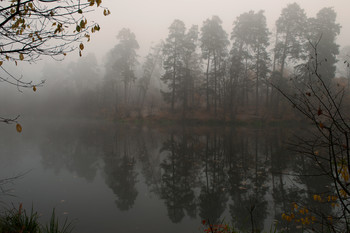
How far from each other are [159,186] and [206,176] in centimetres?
181


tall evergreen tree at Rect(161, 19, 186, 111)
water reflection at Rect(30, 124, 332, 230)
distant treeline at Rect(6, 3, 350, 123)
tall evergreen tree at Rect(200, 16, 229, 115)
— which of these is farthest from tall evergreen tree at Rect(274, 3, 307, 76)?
water reflection at Rect(30, 124, 332, 230)

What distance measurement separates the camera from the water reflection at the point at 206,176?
550cm

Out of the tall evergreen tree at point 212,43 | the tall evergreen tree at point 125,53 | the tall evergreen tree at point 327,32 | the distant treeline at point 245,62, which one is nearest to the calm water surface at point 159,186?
the distant treeline at point 245,62

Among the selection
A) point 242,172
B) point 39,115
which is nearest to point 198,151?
point 242,172

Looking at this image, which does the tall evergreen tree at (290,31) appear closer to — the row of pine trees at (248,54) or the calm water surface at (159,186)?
the row of pine trees at (248,54)

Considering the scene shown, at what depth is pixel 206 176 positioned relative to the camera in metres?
8.06

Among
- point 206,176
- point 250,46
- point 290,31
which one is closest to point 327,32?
point 290,31

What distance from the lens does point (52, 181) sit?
7.82m

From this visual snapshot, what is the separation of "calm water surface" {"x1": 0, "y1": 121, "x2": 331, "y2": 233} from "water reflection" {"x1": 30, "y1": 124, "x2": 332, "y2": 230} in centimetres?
2

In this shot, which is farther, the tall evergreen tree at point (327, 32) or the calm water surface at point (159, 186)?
the tall evergreen tree at point (327, 32)

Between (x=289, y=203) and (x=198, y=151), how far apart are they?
6.90 m

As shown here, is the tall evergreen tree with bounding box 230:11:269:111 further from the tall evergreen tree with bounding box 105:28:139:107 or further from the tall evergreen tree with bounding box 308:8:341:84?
the tall evergreen tree with bounding box 105:28:139:107

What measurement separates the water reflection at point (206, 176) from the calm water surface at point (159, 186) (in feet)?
0.08

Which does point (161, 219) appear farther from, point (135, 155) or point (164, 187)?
point (135, 155)
